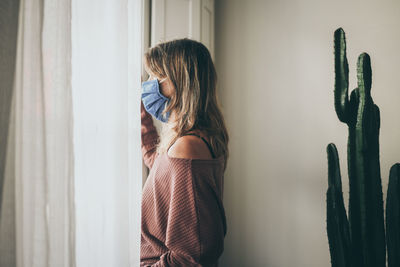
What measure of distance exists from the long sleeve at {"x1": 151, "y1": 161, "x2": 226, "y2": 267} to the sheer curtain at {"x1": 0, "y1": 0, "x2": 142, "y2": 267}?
113 millimetres

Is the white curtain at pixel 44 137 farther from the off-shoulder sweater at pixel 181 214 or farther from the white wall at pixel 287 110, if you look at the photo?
the white wall at pixel 287 110

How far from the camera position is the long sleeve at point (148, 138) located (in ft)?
3.88

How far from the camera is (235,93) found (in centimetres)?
151

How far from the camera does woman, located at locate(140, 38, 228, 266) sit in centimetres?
81

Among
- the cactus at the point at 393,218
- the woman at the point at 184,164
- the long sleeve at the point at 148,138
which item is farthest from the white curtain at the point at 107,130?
the cactus at the point at 393,218

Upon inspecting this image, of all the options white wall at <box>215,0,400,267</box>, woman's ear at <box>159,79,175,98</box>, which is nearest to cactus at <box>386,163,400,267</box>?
white wall at <box>215,0,400,267</box>

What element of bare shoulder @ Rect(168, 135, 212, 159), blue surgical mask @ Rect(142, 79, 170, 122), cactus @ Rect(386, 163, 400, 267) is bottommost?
cactus @ Rect(386, 163, 400, 267)

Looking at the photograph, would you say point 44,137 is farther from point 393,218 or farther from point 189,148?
point 393,218

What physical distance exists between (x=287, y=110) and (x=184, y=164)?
0.81m

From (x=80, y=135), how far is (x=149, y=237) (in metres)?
0.49

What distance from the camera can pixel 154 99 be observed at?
94cm

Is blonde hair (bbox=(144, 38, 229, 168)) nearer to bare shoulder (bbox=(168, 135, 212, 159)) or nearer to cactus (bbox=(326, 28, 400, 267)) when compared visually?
bare shoulder (bbox=(168, 135, 212, 159))

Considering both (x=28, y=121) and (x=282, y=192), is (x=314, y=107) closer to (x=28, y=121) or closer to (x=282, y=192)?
(x=282, y=192)

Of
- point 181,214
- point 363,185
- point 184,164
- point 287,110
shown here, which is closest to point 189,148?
point 184,164
